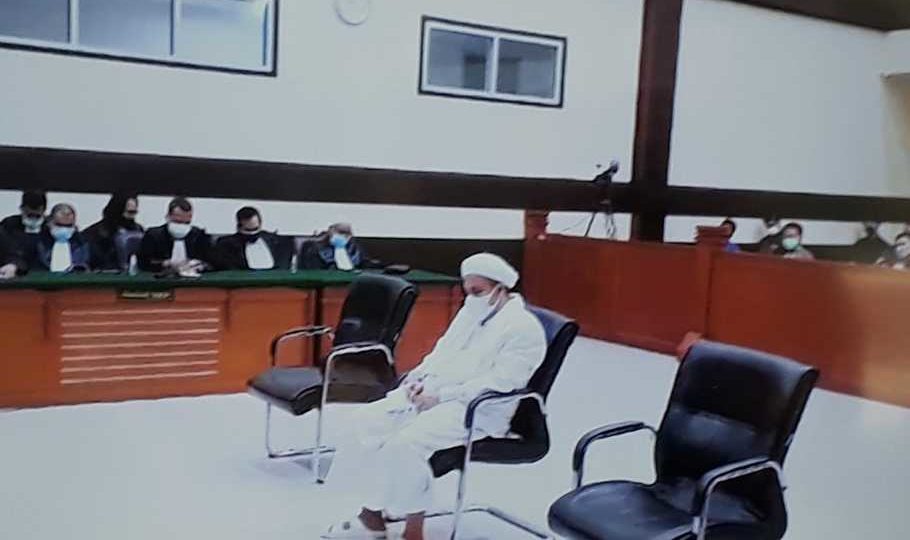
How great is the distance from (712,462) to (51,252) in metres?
4.28

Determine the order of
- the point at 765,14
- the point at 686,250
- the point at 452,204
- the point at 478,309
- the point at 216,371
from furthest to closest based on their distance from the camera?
the point at 765,14 → the point at 452,204 → the point at 686,250 → the point at 216,371 → the point at 478,309

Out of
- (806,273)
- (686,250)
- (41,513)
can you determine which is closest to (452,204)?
(686,250)

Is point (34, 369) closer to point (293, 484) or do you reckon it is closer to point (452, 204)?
point (293, 484)

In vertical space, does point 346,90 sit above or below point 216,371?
above

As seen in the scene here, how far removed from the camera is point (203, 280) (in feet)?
17.8

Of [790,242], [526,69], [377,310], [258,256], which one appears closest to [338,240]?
[258,256]

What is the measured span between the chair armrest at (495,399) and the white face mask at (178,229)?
3243 millimetres

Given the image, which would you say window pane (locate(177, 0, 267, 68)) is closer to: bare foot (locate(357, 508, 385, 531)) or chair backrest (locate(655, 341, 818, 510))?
bare foot (locate(357, 508, 385, 531))

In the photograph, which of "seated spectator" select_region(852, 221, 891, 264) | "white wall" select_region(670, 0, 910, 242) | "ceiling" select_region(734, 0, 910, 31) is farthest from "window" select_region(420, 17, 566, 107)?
"seated spectator" select_region(852, 221, 891, 264)

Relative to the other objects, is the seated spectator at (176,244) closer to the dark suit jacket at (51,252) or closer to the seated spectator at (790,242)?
the dark suit jacket at (51,252)

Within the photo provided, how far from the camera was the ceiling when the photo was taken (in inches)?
404

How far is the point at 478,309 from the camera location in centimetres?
367

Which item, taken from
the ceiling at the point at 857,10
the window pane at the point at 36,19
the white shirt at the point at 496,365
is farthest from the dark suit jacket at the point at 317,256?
the ceiling at the point at 857,10

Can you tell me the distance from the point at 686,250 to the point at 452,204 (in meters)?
2.06
